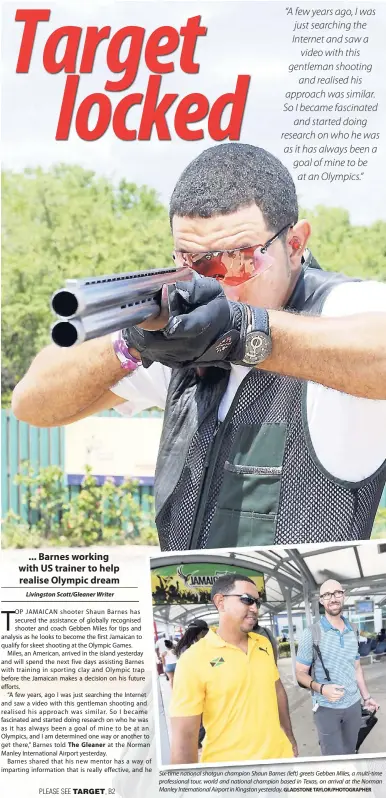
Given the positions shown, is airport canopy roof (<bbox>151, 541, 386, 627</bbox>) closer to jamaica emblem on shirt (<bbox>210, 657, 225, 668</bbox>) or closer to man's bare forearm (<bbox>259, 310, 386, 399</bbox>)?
jamaica emblem on shirt (<bbox>210, 657, 225, 668</bbox>)

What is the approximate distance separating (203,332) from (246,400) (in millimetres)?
731

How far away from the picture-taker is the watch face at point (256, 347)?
2.02 m

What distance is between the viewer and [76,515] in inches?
130

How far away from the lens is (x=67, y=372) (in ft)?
8.35

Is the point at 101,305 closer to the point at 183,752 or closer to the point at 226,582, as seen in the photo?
the point at 226,582

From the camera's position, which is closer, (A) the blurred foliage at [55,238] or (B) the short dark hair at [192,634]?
(B) the short dark hair at [192,634]

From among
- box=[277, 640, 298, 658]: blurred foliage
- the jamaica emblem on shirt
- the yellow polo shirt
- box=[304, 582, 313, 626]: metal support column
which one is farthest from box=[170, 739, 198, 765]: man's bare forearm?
box=[304, 582, 313, 626]: metal support column

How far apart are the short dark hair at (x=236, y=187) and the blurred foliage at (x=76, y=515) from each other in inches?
41.3

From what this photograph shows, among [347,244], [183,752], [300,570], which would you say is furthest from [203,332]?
[183,752]

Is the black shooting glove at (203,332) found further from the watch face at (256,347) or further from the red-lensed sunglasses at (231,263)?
the red-lensed sunglasses at (231,263)

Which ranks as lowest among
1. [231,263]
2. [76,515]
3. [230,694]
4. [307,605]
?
[230,694]

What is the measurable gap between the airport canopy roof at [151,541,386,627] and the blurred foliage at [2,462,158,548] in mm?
430

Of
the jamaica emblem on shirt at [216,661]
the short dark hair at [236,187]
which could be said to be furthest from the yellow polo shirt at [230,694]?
the short dark hair at [236,187]

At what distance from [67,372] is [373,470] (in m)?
0.82
